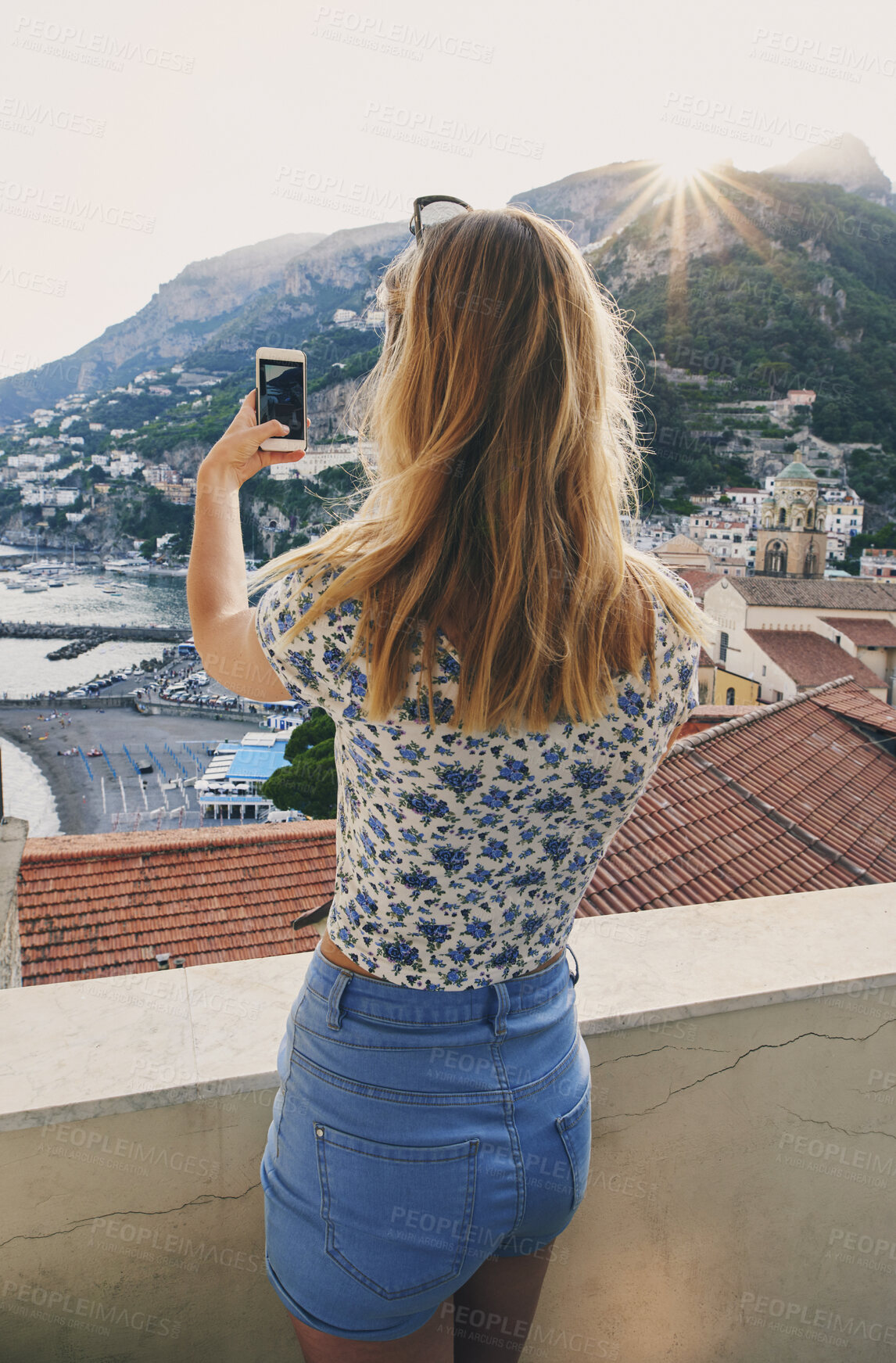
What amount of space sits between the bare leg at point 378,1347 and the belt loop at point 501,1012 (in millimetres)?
204

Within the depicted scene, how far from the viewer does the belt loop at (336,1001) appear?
0.58m

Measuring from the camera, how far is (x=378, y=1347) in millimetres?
579

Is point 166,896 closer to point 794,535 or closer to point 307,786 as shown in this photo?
point 307,786

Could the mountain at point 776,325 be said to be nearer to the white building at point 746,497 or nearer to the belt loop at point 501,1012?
the white building at point 746,497

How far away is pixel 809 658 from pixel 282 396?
21175mm

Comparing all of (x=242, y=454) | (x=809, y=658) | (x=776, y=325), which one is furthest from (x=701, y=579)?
(x=776, y=325)

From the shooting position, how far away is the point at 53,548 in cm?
6494

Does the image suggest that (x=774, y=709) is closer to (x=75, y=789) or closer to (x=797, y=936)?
(x=797, y=936)

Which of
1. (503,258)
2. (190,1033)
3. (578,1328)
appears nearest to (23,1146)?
(190,1033)

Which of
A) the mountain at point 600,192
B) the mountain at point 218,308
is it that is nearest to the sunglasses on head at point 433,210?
the mountain at point 218,308

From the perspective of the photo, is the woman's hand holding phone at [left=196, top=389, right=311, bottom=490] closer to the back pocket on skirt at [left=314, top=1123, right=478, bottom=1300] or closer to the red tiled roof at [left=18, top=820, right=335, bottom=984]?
the back pocket on skirt at [left=314, top=1123, right=478, bottom=1300]

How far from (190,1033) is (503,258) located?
2.39 ft

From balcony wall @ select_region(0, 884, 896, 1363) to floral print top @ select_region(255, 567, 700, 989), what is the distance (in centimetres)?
30

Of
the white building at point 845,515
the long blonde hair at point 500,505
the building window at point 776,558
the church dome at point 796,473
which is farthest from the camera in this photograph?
the white building at point 845,515
